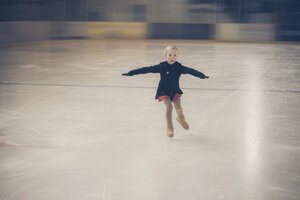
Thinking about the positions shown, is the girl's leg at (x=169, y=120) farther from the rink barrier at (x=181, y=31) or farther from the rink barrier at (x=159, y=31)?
the rink barrier at (x=181, y=31)

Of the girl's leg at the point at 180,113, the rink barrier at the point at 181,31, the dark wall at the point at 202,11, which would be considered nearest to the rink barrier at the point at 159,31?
the rink barrier at the point at 181,31

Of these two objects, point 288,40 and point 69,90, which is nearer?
point 69,90

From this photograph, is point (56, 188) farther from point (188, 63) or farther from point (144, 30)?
point (144, 30)

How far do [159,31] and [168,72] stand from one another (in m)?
22.2

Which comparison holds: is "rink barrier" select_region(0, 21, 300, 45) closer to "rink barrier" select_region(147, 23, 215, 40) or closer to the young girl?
"rink barrier" select_region(147, 23, 215, 40)

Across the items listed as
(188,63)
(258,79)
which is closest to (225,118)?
(258,79)

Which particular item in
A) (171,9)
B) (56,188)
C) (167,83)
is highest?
(171,9)

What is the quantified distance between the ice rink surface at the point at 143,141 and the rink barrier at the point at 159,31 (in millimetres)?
15524

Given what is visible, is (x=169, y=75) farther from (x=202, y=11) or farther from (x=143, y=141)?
(x=202, y=11)

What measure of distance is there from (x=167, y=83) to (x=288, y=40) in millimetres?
21490

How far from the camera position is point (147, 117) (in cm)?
645

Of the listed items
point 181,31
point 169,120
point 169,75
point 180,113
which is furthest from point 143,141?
point 181,31

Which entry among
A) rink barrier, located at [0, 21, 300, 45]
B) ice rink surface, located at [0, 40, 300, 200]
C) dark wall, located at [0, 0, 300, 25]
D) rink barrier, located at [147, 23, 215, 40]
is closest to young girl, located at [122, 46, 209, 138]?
ice rink surface, located at [0, 40, 300, 200]

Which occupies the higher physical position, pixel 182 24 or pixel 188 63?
pixel 182 24
